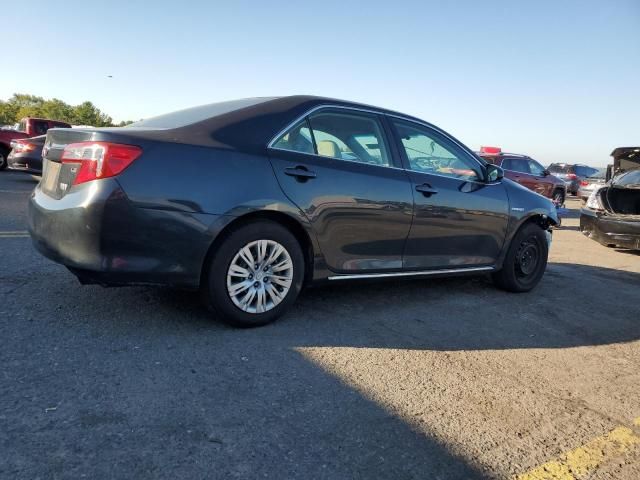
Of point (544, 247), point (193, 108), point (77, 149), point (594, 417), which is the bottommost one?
point (594, 417)

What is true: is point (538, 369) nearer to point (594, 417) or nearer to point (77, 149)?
point (594, 417)

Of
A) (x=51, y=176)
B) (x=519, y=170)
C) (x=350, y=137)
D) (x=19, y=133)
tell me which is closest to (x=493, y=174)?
(x=350, y=137)

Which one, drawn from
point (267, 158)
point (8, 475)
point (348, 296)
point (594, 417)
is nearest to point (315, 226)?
point (267, 158)

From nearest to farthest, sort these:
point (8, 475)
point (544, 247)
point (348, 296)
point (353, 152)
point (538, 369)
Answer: point (8, 475) < point (538, 369) < point (353, 152) < point (348, 296) < point (544, 247)

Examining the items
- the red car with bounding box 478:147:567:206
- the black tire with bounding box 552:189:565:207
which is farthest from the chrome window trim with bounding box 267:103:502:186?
the black tire with bounding box 552:189:565:207

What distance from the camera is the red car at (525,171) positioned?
49.3 feet

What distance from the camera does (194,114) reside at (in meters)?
3.82

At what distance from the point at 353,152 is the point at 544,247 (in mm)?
2649

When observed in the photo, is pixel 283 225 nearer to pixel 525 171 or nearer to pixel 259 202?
pixel 259 202

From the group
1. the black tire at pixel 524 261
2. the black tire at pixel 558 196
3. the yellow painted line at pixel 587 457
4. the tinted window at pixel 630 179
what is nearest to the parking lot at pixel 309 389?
the yellow painted line at pixel 587 457

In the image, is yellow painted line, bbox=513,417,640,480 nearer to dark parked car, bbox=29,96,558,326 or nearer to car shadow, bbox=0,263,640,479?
car shadow, bbox=0,263,640,479

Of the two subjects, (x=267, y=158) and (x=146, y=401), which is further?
(x=267, y=158)

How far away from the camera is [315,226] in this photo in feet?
12.1

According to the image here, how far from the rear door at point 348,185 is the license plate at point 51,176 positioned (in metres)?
1.40
